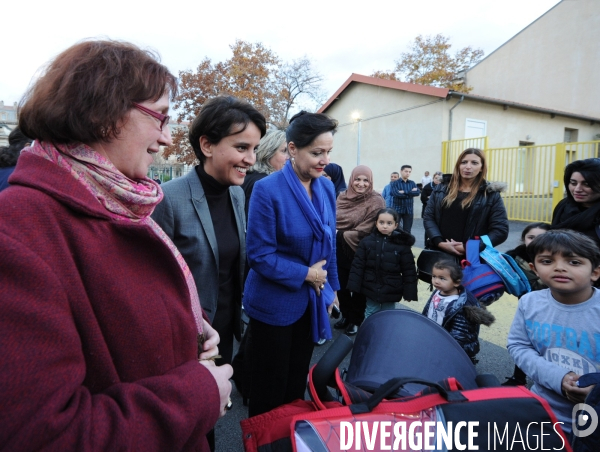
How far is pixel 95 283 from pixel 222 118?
48.9 inches

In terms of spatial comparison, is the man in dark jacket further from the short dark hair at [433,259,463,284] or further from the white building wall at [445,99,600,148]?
the short dark hair at [433,259,463,284]

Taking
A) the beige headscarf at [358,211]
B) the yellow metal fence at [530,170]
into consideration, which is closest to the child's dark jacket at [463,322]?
the beige headscarf at [358,211]

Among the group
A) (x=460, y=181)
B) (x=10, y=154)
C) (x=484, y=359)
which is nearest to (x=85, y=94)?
(x=10, y=154)

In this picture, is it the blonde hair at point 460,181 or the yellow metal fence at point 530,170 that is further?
the yellow metal fence at point 530,170

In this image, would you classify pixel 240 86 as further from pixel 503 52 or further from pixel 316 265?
pixel 316 265

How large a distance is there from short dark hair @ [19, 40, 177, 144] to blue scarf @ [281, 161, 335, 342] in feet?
3.96

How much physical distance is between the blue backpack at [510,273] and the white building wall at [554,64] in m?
22.0

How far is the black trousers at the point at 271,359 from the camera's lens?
2057 mm

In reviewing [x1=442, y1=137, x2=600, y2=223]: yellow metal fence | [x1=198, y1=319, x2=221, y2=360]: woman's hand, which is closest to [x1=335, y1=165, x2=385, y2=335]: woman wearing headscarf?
[x1=198, y1=319, x2=221, y2=360]: woman's hand

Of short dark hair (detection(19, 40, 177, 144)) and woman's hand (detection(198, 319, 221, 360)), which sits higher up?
short dark hair (detection(19, 40, 177, 144))

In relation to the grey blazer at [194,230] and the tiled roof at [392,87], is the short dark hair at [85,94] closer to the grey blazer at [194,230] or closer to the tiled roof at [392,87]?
the grey blazer at [194,230]

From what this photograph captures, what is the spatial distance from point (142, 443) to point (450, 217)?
10.8 ft

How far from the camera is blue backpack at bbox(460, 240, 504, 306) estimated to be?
119 inches

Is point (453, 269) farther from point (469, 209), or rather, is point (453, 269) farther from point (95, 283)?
point (95, 283)
